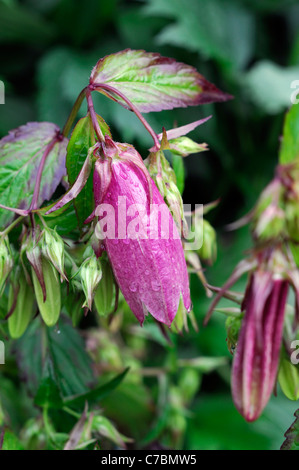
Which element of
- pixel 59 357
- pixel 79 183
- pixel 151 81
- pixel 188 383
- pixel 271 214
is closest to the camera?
pixel 271 214

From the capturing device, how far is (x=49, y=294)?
47cm

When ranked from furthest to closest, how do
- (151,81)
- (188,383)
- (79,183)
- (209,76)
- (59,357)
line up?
1. (209,76)
2. (188,383)
3. (59,357)
4. (151,81)
5. (79,183)

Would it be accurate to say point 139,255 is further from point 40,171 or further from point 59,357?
point 59,357

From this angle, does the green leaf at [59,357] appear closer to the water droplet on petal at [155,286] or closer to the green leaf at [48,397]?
the green leaf at [48,397]

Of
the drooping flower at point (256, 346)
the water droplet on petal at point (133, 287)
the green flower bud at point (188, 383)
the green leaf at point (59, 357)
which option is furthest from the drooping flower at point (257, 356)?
the green flower bud at point (188, 383)

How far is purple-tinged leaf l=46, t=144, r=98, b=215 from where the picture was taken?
421 mm

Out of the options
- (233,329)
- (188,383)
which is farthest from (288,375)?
(188,383)

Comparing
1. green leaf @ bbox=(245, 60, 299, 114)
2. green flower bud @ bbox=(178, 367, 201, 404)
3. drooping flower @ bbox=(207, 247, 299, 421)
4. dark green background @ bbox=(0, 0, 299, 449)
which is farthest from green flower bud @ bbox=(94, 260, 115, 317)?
green leaf @ bbox=(245, 60, 299, 114)

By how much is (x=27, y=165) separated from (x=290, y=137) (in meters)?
0.26

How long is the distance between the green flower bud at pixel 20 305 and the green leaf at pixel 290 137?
0.26 metres

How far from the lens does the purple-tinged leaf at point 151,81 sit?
503 millimetres

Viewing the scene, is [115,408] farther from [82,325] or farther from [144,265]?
[144,265]

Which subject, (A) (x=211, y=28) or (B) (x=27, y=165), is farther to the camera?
(A) (x=211, y=28)

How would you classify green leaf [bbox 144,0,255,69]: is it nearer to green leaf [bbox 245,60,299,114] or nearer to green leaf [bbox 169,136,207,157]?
green leaf [bbox 245,60,299,114]
